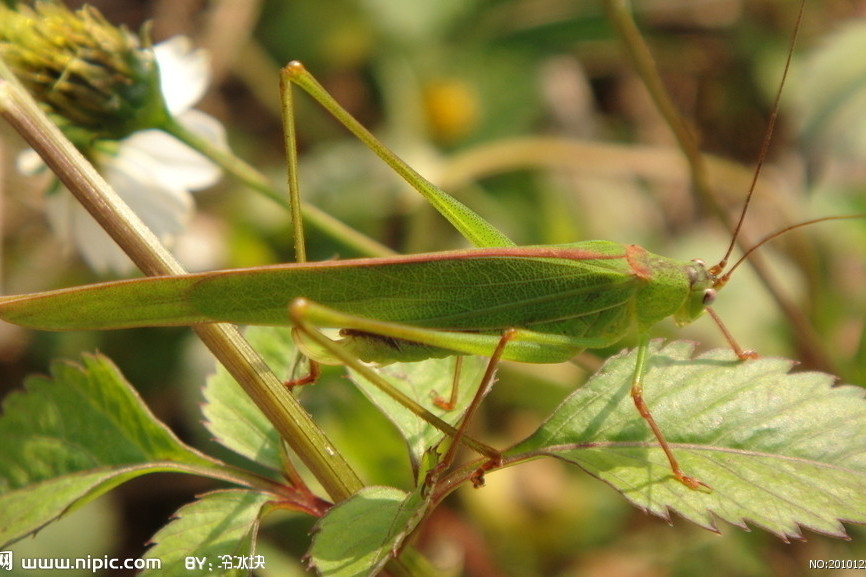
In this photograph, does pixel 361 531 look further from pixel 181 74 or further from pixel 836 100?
pixel 836 100

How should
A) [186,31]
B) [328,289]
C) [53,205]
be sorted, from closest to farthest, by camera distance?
[328,289] < [53,205] < [186,31]

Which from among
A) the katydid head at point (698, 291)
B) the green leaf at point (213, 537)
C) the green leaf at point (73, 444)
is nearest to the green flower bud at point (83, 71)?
the green leaf at point (73, 444)

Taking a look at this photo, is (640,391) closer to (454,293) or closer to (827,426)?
(827,426)

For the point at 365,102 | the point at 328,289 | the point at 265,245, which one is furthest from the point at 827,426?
the point at 365,102

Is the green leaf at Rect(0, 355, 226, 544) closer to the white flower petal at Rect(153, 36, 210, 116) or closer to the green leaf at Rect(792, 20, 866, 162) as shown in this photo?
the white flower petal at Rect(153, 36, 210, 116)

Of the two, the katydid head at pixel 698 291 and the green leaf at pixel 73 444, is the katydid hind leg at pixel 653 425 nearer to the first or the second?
the katydid head at pixel 698 291
